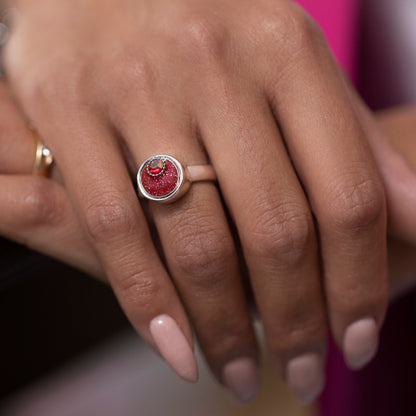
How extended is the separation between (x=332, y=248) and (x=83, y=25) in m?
0.56

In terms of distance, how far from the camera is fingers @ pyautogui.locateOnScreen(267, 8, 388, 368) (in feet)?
1.89

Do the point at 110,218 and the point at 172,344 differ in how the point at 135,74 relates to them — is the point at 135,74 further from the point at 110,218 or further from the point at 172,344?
the point at 172,344

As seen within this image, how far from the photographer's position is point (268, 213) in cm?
57

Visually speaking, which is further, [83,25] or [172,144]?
[83,25]

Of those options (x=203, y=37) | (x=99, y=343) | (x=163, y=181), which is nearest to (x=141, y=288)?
(x=163, y=181)

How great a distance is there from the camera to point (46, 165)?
27.7 inches

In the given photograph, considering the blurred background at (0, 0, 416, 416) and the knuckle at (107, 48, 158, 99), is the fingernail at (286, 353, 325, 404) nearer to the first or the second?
the blurred background at (0, 0, 416, 416)

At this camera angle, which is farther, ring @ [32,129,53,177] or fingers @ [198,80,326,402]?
ring @ [32,129,53,177]

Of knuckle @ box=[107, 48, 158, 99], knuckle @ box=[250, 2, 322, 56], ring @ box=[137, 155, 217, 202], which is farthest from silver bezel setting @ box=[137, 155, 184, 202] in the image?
knuckle @ box=[250, 2, 322, 56]

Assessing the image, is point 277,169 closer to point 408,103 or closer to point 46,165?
point 46,165

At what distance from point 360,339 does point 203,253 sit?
26 centimetres

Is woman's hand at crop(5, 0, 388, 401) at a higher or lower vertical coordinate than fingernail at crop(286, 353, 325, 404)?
higher

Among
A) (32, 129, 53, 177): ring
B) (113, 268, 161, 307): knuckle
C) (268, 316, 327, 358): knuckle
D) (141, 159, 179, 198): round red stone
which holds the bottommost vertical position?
(268, 316, 327, 358): knuckle

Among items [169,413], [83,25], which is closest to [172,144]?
[83,25]
